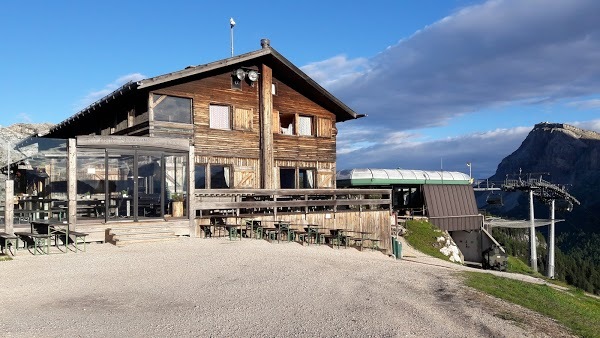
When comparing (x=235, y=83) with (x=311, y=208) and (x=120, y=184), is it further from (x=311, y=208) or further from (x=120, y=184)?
(x=120, y=184)

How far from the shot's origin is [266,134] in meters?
23.7

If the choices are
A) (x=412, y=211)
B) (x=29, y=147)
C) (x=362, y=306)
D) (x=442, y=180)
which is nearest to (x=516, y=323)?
(x=362, y=306)

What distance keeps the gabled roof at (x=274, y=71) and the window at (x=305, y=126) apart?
48.1 inches

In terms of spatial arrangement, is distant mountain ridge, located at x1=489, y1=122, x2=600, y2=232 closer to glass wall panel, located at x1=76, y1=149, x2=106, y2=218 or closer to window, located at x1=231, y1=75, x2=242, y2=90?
window, located at x1=231, y1=75, x2=242, y2=90

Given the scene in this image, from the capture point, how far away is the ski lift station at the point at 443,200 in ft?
114

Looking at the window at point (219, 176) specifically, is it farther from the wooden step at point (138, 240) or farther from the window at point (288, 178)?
the wooden step at point (138, 240)

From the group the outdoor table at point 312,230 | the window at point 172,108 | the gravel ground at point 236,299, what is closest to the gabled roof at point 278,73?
the window at point 172,108

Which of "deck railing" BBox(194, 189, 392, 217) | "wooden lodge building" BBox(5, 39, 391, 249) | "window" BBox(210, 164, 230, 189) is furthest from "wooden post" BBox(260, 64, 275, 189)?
"window" BBox(210, 164, 230, 189)

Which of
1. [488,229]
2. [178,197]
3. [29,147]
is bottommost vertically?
[488,229]

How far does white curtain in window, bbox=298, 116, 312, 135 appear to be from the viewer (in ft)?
85.2

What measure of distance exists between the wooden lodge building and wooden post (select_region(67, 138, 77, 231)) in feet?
0.10

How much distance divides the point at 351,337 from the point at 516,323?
11.2 feet

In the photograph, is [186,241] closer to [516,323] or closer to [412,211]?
[516,323]

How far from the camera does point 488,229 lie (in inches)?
1491
